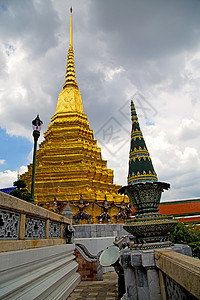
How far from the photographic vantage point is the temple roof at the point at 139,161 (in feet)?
13.0

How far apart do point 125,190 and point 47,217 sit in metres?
2.43

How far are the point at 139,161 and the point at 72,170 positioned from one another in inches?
614

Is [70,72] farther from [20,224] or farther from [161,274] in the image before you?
[161,274]

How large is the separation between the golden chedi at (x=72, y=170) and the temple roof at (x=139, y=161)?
13.4 meters

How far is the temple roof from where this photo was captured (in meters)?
3.95

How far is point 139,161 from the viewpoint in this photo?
13.8 feet

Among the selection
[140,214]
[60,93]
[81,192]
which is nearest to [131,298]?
[140,214]

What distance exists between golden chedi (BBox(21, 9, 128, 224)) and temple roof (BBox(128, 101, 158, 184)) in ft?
44.1

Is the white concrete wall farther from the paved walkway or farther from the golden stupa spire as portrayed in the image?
the golden stupa spire

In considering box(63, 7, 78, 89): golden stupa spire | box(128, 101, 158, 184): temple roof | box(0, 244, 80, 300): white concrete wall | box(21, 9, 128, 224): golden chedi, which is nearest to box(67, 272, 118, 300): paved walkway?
box(0, 244, 80, 300): white concrete wall

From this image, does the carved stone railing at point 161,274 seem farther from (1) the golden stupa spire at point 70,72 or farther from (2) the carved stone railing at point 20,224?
(1) the golden stupa spire at point 70,72

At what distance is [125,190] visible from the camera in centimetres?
411

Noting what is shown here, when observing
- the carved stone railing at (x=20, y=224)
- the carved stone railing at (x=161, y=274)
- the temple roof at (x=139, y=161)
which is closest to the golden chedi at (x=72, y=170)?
the carved stone railing at (x=20, y=224)

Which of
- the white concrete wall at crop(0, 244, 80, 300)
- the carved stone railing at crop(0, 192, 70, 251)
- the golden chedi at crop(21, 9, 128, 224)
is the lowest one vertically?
the white concrete wall at crop(0, 244, 80, 300)
